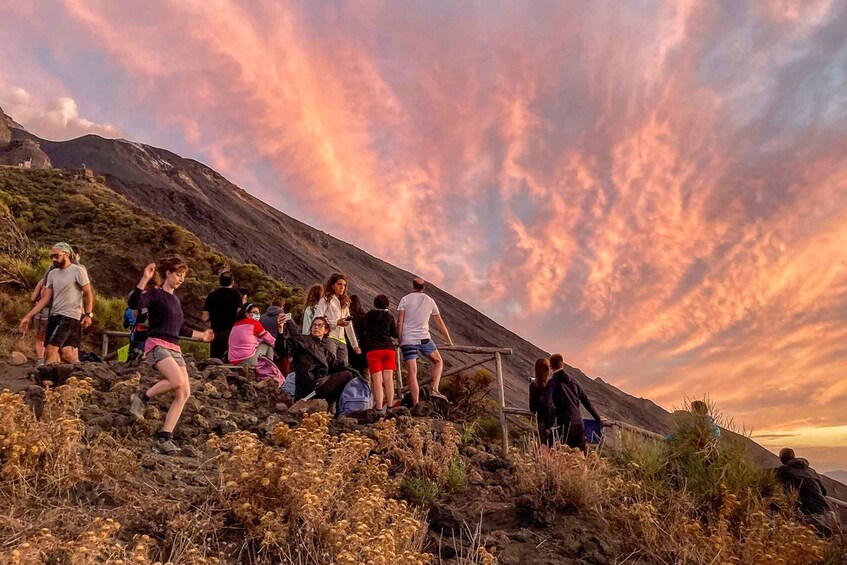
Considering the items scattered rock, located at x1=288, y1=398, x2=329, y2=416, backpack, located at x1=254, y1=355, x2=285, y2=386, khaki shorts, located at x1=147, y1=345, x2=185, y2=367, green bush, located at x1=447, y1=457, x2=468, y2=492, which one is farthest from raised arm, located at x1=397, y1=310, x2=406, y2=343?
khaki shorts, located at x1=147, y1=345, x2=185, y2=367

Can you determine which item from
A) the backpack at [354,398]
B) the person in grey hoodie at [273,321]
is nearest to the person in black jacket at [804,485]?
the backpack at [354,398]

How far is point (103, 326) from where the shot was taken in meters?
14.5

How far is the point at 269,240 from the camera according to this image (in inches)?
1997

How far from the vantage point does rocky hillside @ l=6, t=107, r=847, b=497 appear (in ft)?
148

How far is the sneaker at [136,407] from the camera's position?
21.3 ft

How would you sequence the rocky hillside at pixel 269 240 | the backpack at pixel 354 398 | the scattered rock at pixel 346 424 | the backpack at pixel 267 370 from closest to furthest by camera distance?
the scattered rock at pixel 346 424 → the backpack at pixel 354 398 → the backpack at pixel 267 370 → the rocky hillside at pixel 269 240

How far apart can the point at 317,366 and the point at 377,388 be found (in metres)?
0.76

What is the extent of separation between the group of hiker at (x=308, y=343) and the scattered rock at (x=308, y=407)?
0.80ft

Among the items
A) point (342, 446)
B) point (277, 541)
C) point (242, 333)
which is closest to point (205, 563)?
point (277, 541)

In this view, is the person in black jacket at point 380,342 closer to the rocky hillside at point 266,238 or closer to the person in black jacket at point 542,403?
the person in black jacket at point 542,403

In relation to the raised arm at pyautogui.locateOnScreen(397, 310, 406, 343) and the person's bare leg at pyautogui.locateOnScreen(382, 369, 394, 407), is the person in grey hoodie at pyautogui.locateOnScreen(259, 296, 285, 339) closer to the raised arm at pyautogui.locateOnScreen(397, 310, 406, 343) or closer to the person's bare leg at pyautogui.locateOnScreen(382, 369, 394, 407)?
the raised arm at pyautogui.locateOnScreen(397, 310, 406, 343)

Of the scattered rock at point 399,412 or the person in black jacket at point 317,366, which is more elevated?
the person in black jacket at point 317,366

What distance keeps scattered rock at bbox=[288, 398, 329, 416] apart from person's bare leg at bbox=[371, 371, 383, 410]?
2.00 ft

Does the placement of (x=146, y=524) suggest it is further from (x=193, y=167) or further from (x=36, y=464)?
(x=193, y=167)
